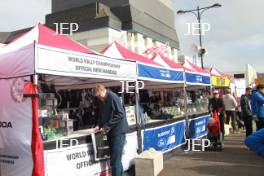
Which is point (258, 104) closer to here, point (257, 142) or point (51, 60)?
point (51, 60)

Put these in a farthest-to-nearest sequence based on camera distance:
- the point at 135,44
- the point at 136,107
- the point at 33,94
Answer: the point at 135,44 < the point at 136,107 < the point at 33,94

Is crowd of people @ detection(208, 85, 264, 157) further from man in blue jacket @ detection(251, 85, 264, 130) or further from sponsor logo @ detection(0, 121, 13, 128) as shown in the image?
sponsor logo @ detection(0, 121, 13, 128)

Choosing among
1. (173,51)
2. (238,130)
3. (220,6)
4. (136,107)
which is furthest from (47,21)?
(136,107)

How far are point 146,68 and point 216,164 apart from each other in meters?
2.52

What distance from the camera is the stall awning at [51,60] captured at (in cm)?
502

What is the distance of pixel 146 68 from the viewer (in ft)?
26.2

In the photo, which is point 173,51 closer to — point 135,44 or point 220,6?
point 135,44

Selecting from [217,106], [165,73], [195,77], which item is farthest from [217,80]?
[165,73]

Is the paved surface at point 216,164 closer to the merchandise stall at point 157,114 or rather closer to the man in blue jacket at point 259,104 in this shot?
the merchandise stall at point 157,114

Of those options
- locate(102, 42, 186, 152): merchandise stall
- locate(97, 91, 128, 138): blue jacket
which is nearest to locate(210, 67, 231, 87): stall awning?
locate(102, 42, 186, 152): merchandise stall

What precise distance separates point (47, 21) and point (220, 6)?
60.2 m

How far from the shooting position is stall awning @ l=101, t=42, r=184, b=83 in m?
7.85

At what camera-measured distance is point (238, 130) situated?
14586 mm

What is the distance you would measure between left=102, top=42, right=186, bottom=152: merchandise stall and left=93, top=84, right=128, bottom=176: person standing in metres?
1.56
